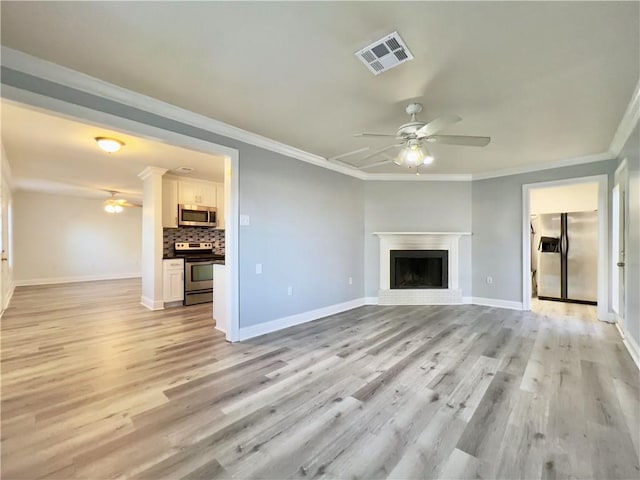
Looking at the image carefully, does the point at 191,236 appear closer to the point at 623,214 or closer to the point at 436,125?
the point at 436,125

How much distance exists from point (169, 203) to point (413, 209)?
4.81 metres

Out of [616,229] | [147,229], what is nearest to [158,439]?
[147,229]

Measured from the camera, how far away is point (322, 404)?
2148mm

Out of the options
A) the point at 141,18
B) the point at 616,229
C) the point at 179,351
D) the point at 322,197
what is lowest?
the point at 179,351

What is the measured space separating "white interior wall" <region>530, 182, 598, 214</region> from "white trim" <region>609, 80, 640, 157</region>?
5.37 feet

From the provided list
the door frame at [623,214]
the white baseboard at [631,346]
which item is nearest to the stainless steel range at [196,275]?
the white baseboard at [631,346]

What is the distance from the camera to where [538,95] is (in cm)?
262

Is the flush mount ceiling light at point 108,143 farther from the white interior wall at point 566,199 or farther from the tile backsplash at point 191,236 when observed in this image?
the white interior wall at point 566,199

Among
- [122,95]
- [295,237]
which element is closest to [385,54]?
[122,95]

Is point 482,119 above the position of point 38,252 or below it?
above

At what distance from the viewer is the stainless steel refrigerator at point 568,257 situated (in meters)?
5.36

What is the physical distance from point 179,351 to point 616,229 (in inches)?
238

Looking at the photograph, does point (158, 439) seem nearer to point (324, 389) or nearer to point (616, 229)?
point (324, 389)

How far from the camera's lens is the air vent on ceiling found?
1922 millimetres
